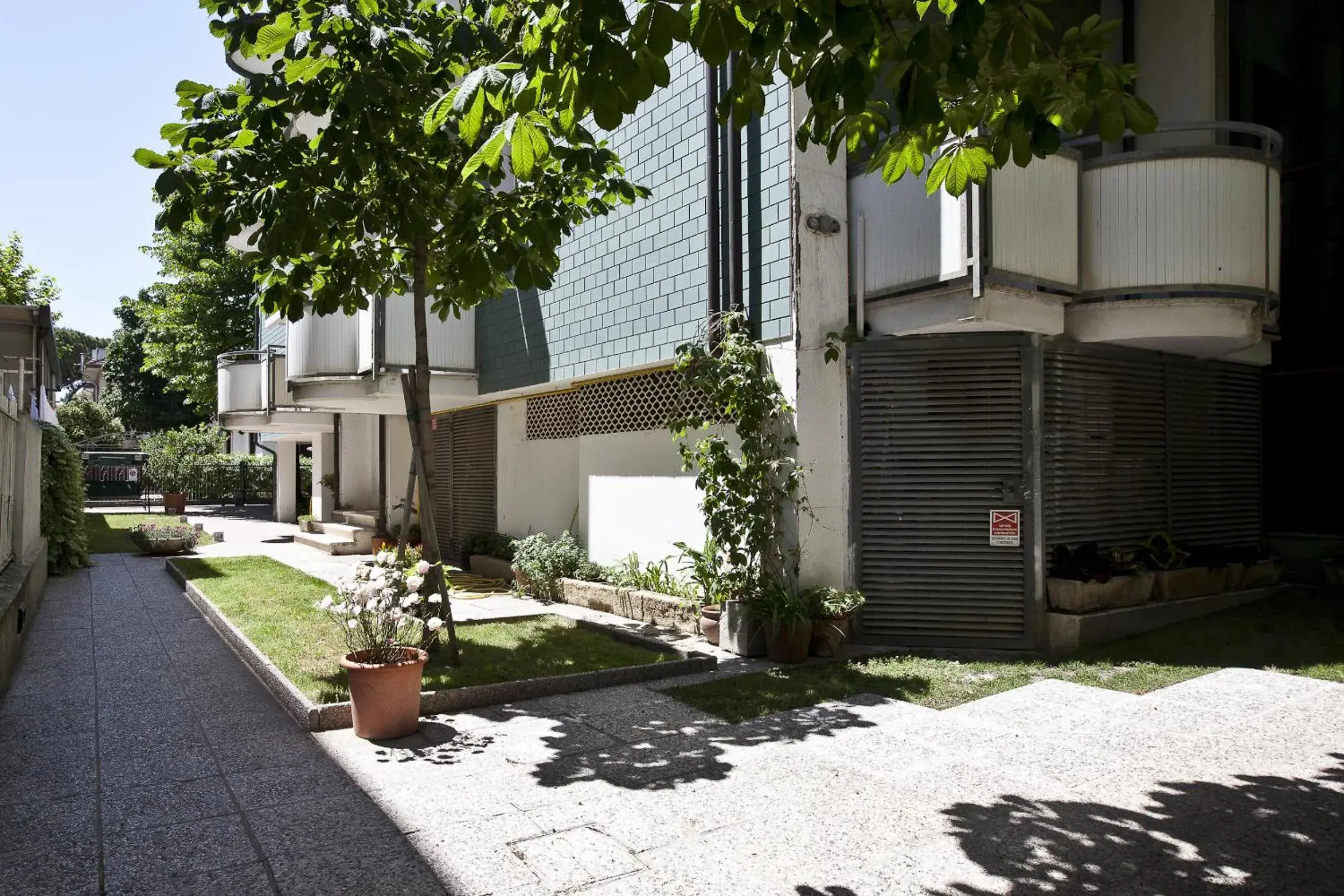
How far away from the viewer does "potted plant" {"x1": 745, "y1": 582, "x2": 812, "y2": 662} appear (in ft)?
25.5

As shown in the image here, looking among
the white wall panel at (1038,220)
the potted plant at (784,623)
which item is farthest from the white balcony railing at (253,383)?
A: the white wall panel at (1038,220)

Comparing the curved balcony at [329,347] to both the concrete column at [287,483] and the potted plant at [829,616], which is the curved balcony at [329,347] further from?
the concrete column at [287,483]

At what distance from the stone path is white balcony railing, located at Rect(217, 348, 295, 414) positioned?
43.5ft

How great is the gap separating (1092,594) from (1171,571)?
1346 mm

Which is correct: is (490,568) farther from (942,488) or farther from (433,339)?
(942,488)

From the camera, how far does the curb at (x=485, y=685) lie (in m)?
6.02

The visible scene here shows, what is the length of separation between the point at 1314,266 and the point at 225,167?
37.3 feet

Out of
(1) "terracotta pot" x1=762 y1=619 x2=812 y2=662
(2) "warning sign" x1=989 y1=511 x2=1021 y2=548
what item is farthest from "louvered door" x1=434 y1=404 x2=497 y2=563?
(2) "warning sign" x1=989 y1=511 x2=1021 y2=548

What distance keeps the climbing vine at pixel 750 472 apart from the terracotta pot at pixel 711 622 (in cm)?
31

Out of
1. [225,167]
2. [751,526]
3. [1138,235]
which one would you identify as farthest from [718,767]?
[1138,235]

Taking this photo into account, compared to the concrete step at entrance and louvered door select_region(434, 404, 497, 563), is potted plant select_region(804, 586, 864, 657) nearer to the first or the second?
the concrete step at entrance

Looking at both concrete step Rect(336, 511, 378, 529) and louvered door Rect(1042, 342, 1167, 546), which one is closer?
louvered door Rect(1042, 342, 1167, 546)


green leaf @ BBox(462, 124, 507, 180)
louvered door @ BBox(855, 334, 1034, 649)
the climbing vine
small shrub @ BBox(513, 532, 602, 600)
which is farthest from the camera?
small shrub @ BBox(513, 532, 602, 600)

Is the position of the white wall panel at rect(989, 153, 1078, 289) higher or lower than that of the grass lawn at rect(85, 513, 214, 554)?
higher
